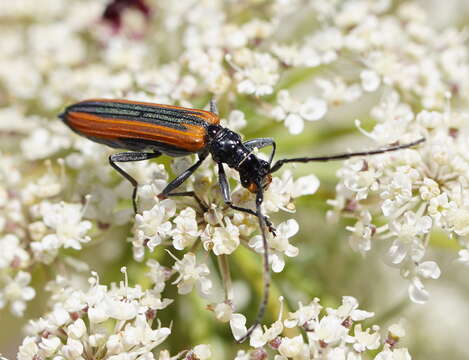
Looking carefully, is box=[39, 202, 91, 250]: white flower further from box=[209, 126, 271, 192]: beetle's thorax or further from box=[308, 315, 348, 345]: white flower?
box=[308, 315, 348, 345]: white flower

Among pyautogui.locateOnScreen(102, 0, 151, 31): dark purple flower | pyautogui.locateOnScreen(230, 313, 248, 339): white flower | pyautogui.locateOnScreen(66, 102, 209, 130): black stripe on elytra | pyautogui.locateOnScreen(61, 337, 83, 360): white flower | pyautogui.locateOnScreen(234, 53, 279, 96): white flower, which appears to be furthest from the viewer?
pyautogui.locateOnScreen(102, 0, 151, 31): dark purple flower

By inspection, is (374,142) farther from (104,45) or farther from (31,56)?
(31,56)

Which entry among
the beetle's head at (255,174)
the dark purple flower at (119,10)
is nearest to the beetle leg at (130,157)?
the beetle's head at (255,174)

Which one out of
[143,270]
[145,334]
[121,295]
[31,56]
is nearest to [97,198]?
[143,270]

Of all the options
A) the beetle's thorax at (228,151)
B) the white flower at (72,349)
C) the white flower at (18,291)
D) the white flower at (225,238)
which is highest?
the beetle's thorax at (228,151)

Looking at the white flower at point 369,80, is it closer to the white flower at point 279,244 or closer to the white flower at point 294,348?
the white flower at point 279,244

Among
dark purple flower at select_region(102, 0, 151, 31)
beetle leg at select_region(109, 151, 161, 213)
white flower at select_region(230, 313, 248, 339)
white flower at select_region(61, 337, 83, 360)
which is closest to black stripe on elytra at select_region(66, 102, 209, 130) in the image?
beetle leg at select_region(109, 151, 161, 213)

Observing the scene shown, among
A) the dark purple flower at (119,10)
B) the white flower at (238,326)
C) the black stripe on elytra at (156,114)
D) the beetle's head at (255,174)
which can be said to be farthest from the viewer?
the dark purple flower at (119,10)
